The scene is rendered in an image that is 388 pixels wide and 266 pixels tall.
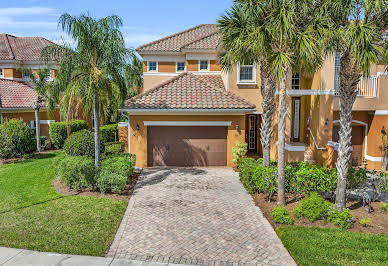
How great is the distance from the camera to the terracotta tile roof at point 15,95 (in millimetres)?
22059

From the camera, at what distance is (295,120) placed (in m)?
18.2

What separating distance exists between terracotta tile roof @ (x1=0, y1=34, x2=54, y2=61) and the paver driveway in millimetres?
21033

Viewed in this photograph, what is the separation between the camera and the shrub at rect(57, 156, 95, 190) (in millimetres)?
11586

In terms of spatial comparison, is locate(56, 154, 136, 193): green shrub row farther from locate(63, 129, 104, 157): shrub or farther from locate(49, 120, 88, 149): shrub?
locate(49, 120, 88, 149): shrub

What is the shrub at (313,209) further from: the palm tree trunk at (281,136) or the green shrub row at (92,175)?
the green shrub row at (92,175)

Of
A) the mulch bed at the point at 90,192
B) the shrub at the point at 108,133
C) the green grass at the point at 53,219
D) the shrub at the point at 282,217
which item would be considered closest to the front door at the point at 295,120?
the shrub at the point at 282,217

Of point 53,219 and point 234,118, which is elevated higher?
point 234,118

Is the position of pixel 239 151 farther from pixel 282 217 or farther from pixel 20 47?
pixel 20 47

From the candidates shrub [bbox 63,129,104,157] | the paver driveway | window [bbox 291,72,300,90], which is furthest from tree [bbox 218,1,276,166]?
shrub [bbox 63,129,104,157]

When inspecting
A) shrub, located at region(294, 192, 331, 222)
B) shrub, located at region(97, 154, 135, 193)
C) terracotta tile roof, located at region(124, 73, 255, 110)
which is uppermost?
terracotta tile roof, located at region(124, 73, 255, 110)

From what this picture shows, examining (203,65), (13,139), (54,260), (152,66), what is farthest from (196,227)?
(152,66)

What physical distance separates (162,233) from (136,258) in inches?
54.7

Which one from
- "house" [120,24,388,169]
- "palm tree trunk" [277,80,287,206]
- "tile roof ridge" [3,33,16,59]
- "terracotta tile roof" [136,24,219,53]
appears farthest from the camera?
"tile roof ridge" [3,33,16,59]

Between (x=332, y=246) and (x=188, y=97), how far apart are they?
10.9 metres
